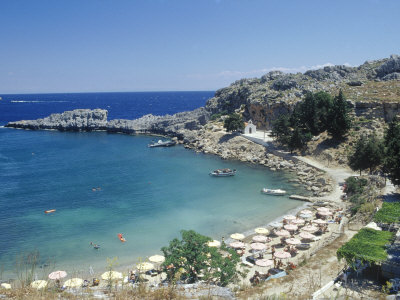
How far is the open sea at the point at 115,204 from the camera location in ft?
81.3

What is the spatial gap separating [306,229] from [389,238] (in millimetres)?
8433

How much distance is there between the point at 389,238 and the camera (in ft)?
57.4

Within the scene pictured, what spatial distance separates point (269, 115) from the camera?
65.1 m

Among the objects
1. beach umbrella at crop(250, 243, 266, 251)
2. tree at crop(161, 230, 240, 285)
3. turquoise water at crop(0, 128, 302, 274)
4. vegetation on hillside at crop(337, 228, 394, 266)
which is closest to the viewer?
vegetation on hillside at crop(337, 228, 394, 266)

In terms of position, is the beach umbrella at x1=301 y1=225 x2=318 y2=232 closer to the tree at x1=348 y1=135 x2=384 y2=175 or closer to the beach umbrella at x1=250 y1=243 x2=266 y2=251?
the beach umbrella at x1=250 y1=243 x2=266 y2=251

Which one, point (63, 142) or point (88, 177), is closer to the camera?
point (88, 177)

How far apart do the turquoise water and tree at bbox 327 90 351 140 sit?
1166 cm

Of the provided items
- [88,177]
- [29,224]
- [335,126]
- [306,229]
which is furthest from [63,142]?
[306,229]

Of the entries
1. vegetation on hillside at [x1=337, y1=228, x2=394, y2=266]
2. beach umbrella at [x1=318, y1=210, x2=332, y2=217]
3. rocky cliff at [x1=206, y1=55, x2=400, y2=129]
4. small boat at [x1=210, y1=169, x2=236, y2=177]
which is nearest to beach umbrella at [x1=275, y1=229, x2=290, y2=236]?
beach umbrella at [x1=318, y1=210, x2=332, y2=217]

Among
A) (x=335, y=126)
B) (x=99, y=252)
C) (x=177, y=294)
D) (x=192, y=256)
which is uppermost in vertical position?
(x=335, y=126)

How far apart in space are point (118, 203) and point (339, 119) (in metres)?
34.8

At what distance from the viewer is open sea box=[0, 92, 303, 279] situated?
24.8 meters

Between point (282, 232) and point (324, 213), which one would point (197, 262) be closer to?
point (282, 232)

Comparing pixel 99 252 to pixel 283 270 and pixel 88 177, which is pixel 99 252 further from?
pixel 88 177
